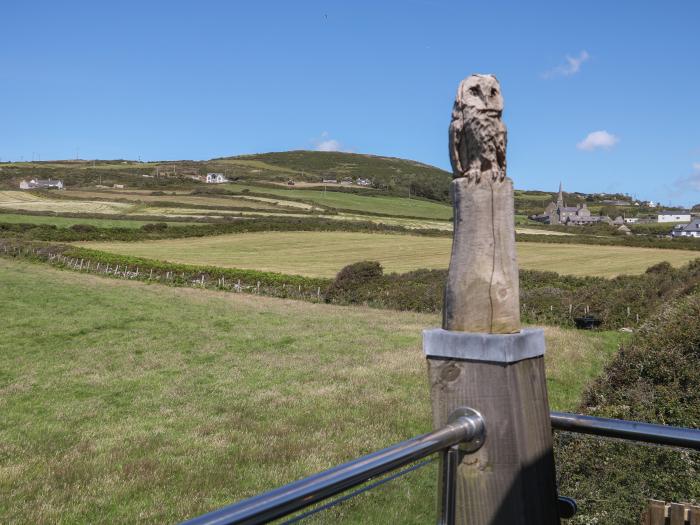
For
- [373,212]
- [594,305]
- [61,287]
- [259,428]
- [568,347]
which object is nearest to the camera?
[259,428]

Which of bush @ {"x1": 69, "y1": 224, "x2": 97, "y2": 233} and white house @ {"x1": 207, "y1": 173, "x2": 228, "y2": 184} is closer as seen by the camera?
bush @ {"x1": 69, "y1": 224, "x2": 97, "y2": 233}

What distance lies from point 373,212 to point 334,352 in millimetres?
78268

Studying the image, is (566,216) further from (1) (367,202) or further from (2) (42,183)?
(2) (42,183)

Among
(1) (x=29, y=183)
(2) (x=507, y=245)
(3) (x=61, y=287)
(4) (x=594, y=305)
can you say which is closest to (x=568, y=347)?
(4) (x=594, y=305)

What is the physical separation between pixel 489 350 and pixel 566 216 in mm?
126964

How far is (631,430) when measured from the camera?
10.6 feet

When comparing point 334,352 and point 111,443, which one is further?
point 334,352

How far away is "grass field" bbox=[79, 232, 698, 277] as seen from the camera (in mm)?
52681

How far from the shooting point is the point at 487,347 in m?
2.92

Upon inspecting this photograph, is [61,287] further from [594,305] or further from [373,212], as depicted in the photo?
[373,212]

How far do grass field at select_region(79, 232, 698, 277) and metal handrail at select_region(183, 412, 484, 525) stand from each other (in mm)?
45952

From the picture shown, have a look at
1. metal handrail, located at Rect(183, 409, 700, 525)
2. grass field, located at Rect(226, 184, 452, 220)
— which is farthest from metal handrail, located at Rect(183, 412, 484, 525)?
grass field, located at Rect(226, 184, 452, 220)

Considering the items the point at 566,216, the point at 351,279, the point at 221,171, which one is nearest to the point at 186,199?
the point at 221,171

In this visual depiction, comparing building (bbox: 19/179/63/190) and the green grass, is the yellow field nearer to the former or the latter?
the green grass
